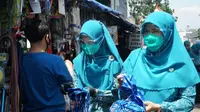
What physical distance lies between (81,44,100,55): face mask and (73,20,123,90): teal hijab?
4 centimetres

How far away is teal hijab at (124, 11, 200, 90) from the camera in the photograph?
2455 mm

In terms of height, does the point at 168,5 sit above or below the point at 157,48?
above

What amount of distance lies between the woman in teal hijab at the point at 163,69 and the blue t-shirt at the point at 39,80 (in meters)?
0.63

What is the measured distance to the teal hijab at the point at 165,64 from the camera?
2.46 metres

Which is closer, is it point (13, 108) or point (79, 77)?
point (13, 108)

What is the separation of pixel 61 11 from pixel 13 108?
2.69 metres

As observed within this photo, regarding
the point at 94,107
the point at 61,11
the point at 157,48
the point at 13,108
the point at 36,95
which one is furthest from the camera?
the point at 61,11

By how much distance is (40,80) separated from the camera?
2.42 metres

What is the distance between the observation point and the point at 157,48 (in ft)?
8.61

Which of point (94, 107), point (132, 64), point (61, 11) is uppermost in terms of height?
point (61, 11)

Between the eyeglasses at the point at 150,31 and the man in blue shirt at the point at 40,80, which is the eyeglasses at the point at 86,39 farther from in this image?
the man in blue shirt at the point at 40,80

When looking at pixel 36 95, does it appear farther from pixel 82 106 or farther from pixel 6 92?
pixel 82 106

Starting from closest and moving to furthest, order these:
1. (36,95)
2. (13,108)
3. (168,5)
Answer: (13,108) < (36,95) < (168,5)

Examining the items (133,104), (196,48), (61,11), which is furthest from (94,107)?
(196,48)
